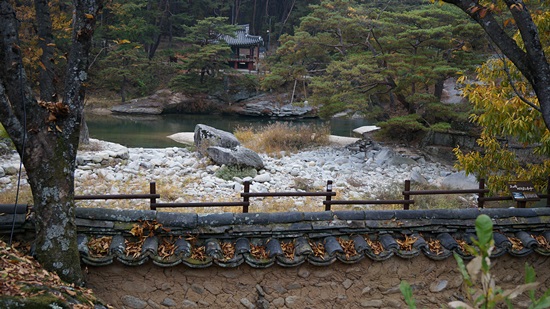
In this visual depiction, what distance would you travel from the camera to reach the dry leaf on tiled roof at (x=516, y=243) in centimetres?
438

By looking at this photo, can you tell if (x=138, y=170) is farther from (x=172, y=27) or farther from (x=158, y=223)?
(x=172, y=27)

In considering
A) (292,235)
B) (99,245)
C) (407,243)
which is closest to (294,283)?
(292,235)

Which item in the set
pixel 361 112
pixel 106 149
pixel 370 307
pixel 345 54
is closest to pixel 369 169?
pixel 361 112

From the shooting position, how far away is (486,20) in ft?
13.5

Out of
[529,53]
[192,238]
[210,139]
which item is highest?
[529,53]

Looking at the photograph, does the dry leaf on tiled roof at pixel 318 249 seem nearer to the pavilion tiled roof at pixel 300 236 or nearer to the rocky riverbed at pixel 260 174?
the pavilion tiled roof at pixel 300 236

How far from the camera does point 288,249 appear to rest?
4.15m

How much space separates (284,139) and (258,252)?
11.1 metres

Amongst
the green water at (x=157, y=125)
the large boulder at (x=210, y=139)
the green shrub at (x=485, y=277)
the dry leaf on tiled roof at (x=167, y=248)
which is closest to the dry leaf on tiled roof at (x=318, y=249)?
the dry leaf on tiled roof at (x=167, y=248)

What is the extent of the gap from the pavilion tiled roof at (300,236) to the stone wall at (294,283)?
0.49ft

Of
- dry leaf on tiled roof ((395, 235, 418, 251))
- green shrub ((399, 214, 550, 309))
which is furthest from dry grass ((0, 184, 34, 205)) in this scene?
green shrub ((399, 214, 550, 309))

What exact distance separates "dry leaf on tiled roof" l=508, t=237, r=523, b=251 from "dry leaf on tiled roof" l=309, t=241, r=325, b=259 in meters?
1.79

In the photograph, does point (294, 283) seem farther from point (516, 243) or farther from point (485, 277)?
point (485, 277)

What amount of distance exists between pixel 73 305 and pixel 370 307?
2558mm
